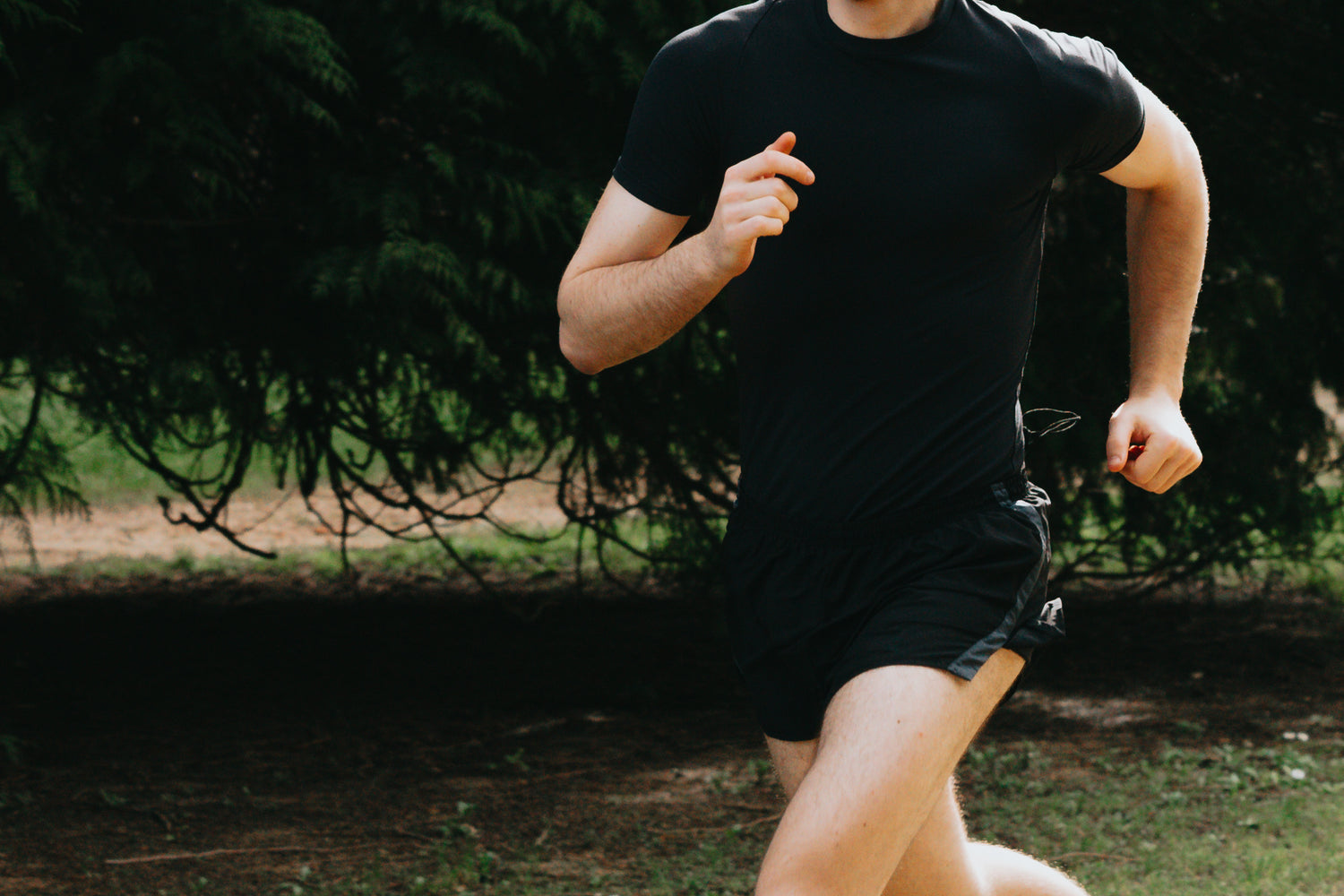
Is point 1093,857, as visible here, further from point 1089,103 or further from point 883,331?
point 1089,103

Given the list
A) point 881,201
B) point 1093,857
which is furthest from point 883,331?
point 1093,857

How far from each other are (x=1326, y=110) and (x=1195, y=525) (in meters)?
1.91

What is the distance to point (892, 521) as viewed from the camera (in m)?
2.33

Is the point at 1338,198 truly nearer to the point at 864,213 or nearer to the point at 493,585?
the point at 864,213

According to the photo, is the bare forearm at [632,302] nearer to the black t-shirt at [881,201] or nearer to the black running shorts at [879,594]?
the black t-shirt at [881,201]

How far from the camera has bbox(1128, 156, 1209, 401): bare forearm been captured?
2.61m

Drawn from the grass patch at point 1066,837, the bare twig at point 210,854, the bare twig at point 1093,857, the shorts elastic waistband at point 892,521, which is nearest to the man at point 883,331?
the shorts elastic waistband at point 892,521

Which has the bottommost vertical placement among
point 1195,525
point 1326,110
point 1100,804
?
point 1100,804

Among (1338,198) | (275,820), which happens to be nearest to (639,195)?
(275,820)

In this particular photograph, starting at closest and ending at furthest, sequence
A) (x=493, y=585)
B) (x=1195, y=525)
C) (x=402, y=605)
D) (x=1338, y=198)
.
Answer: (x=1338, y=198), (x=1195, y=525), (x=402, y=605), (x=493, y=585)

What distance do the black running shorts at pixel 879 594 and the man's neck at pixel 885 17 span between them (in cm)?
78

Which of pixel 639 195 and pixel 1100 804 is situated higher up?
pixel 639 195

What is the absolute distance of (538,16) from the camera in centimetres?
429

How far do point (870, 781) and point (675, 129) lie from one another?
3.55ft
